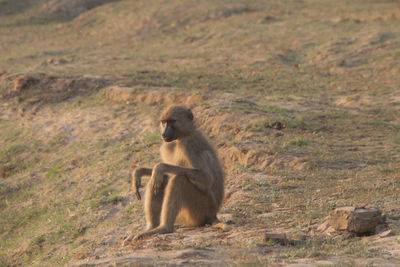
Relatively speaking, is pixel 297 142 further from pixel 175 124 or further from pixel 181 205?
pixel 181 205

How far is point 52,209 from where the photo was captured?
9352 millimetres

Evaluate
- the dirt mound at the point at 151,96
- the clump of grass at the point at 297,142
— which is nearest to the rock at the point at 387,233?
the clump of grass at the point at 297,142

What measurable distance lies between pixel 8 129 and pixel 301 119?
23.4 feet

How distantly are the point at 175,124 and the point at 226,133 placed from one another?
13.9 ft

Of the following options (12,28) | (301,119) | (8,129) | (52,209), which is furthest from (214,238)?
(12,28)

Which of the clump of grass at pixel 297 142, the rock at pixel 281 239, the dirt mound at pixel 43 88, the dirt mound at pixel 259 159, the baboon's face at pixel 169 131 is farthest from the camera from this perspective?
the dirt mound at pixel 43 88

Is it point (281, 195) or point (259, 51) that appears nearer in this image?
point (281, 195)

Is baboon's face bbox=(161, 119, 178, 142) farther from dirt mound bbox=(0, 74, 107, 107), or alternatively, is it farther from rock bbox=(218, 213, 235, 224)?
dirt mound bbox=(0, 74, 107, 107)

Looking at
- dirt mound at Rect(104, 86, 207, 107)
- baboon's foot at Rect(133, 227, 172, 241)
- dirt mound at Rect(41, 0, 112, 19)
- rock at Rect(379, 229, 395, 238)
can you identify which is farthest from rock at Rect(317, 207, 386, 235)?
dirt mound at Rect(41, 0, 112, 19)

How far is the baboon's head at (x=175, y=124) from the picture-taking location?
6000 millimetres

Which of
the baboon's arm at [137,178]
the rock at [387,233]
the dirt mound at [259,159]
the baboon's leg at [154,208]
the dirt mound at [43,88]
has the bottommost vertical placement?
the rock at [387,233]

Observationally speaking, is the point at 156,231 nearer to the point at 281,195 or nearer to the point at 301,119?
the point at 281,195

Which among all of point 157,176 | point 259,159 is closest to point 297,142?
point 259,159

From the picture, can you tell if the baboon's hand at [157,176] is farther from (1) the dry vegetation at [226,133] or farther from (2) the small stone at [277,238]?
(2) the small stone at [277,238]
